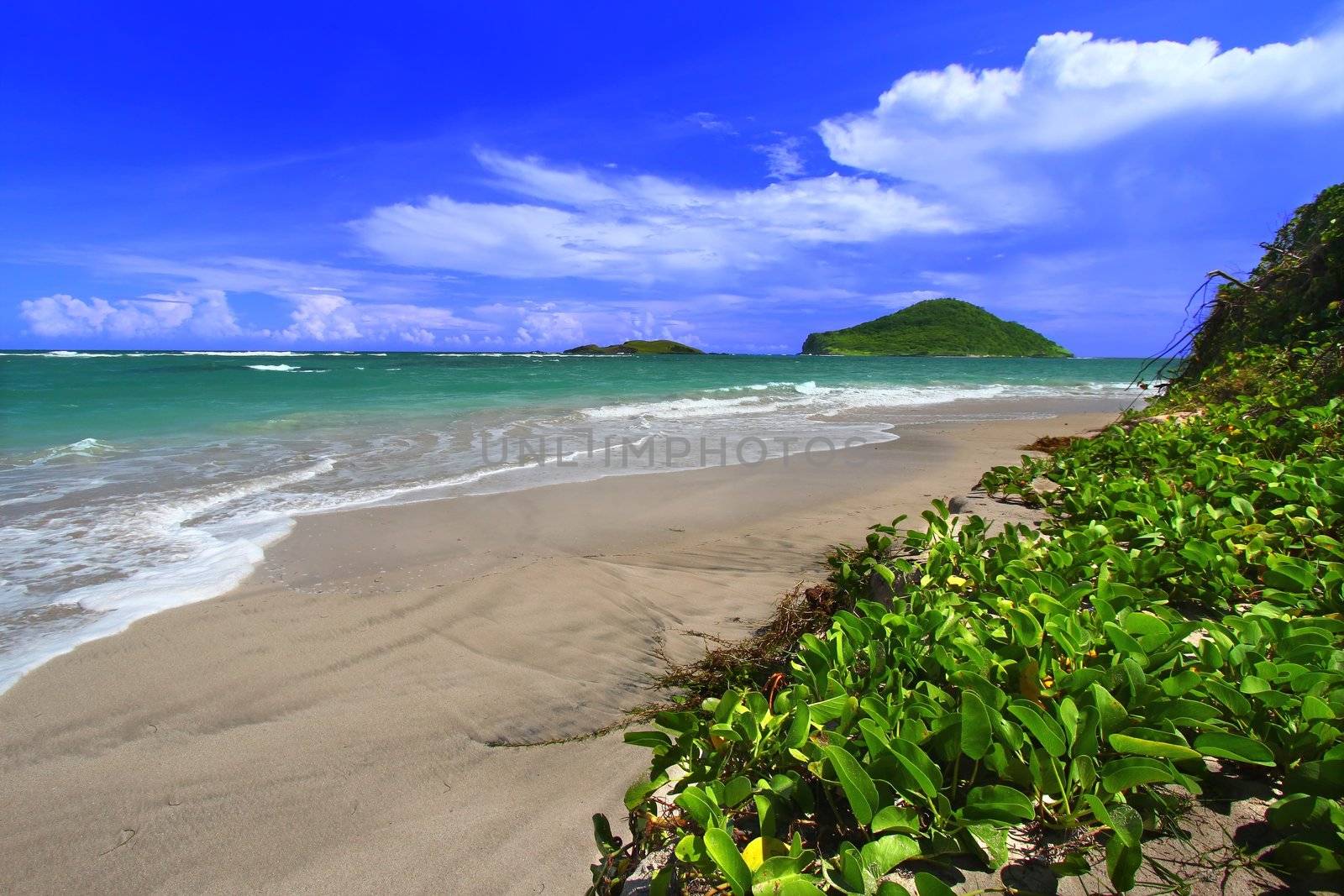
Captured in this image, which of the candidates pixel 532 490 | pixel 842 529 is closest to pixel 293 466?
pixel 532 490

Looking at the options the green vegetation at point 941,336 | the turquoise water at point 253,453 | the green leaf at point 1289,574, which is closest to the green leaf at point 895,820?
the green leaf at point 1289,574

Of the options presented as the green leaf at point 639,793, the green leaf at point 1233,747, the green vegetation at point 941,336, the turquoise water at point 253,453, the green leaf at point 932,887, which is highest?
the green vegetation at point 941,336

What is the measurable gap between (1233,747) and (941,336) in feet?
331

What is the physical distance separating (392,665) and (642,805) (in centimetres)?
234

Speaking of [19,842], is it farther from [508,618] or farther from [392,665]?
[508,618]

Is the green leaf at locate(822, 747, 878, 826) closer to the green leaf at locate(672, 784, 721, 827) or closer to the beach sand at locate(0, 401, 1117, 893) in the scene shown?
the green leaf at locate(672, 784, 721, 827)

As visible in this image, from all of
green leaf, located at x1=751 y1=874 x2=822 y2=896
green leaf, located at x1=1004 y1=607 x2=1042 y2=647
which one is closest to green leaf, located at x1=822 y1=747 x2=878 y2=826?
→ green leaf, located at x1=751 y1=874 x2=822 y2=896

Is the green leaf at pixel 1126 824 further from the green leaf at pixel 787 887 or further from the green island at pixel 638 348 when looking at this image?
the green island at pixel 638 348

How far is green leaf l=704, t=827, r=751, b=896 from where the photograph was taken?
1.01 m

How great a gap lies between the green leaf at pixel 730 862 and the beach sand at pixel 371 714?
40.8 inches

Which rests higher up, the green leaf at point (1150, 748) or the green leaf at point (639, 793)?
the green leaf at point (1150, 748)

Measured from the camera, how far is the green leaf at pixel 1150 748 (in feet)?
3.49

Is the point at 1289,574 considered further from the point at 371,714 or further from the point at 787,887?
the point at 371,714

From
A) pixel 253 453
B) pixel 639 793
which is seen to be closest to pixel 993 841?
pixel 639 793
